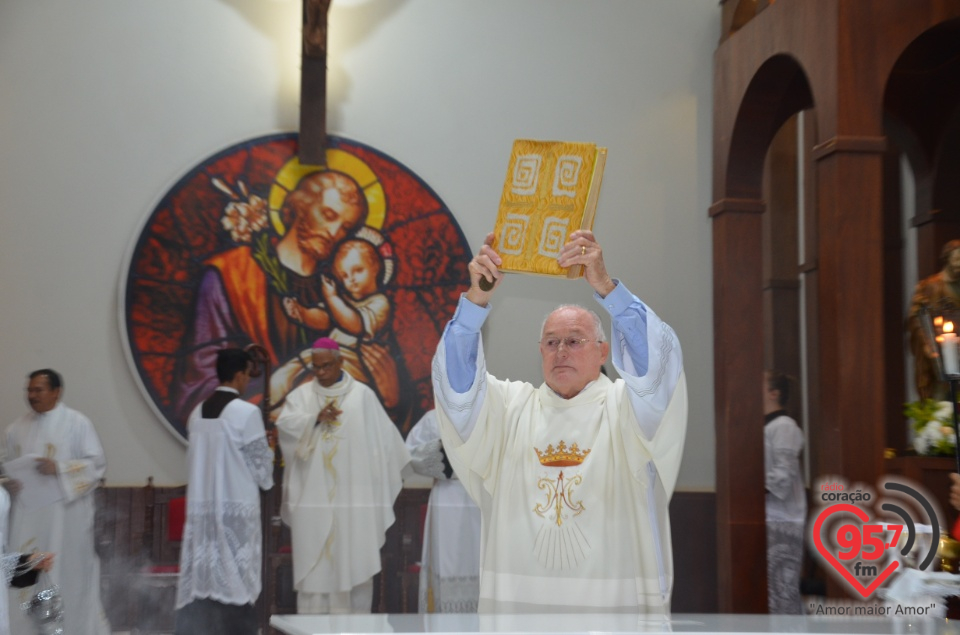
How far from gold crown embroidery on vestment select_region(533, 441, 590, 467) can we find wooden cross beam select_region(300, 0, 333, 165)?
2729 millimetres

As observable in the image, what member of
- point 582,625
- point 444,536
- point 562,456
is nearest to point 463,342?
point 562,456

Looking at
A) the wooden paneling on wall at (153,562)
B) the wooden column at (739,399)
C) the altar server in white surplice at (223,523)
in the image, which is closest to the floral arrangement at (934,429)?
the wooden column at (739,399)

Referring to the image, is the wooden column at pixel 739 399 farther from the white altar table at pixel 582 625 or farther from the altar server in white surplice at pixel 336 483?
the white altar table at pixel 582 625

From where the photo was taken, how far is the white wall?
5.80 metres

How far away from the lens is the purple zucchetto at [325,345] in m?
6.01

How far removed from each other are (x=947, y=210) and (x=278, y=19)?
3935 mm

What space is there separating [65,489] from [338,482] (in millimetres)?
1336

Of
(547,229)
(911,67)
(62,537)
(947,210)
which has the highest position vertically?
(911,67)

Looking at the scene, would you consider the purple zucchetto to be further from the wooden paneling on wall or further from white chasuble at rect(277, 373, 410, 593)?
the wooden paneling on wall

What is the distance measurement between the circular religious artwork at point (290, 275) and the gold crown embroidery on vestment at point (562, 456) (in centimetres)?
212

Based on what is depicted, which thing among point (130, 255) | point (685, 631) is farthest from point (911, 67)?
point (685, 631)

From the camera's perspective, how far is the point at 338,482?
231 inches

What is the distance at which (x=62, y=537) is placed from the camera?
5.64 m

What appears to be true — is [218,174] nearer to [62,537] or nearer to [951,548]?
[62,537]
